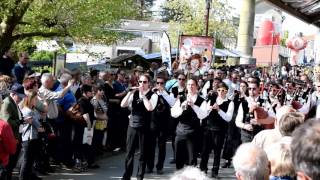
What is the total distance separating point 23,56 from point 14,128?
4.91 metres

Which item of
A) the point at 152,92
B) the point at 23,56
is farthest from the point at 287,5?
the point at 23,56

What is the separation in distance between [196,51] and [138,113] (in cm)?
680

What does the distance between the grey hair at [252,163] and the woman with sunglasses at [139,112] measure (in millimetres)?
4573

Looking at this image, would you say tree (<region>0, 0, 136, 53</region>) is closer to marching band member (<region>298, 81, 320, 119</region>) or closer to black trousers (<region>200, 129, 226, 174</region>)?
black trousers (<region>200, 129, 226, 174</region>)

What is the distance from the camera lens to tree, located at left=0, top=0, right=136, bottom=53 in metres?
15.6

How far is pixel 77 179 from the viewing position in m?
9.05

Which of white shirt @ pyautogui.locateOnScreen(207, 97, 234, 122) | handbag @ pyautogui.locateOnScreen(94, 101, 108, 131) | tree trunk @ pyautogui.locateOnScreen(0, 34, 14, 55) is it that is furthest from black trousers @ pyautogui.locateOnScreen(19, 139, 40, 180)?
tree trunk @ pyautogui.locateOnScreen(0, 34, 14, 55)

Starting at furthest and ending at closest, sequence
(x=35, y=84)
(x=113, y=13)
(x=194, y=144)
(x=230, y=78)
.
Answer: (x=113, y=13), (x=230, y=78), (x=194, y=144), (x=35, y=84)

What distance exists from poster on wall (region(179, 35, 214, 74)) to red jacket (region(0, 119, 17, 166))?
864cm

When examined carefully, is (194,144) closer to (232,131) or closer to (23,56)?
(232,131)

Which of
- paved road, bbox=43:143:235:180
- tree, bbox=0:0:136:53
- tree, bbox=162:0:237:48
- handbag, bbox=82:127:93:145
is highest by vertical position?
tree, bbox=162:0:237:48

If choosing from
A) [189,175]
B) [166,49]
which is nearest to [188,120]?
[189,175]

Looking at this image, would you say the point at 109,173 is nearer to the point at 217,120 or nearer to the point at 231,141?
the point at 217,120

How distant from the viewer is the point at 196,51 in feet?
49.7
